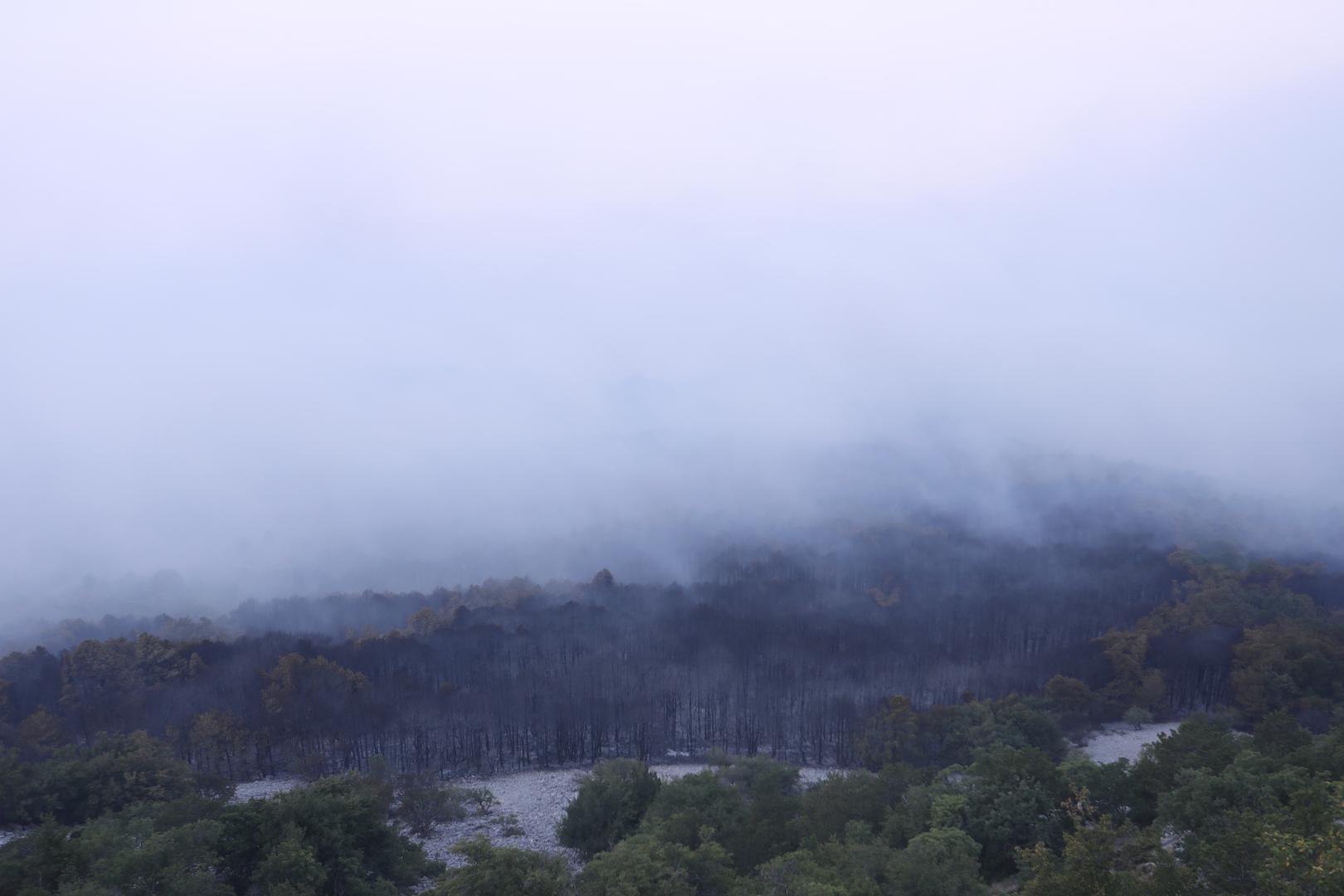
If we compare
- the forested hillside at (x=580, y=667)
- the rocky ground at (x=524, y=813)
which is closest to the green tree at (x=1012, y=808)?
the rocky ground at (x=524, y=813)

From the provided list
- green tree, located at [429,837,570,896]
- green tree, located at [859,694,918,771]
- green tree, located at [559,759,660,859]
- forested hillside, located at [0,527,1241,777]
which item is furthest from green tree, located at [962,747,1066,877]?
forested hillside, located at [0,527,1241,777]

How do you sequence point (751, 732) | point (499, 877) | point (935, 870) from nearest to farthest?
point (499, 877) → point (935, 870) → point (751, 732)

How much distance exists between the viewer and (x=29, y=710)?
287 feet

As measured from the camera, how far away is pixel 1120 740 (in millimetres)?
85625

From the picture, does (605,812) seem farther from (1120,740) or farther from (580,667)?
(1120,740)

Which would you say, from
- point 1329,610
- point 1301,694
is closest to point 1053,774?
point 1301,694

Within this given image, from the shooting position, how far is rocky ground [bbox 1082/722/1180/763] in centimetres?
7996

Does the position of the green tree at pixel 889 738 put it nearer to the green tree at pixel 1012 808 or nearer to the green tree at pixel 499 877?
the green tree at pixel 1012 808

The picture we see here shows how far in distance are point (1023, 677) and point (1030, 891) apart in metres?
82.1

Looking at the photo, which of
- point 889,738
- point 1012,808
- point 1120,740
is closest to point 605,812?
point 1012,808

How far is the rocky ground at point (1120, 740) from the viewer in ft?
262

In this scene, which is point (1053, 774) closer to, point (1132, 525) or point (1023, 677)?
point (1023, 677)

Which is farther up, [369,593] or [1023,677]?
[369,593]

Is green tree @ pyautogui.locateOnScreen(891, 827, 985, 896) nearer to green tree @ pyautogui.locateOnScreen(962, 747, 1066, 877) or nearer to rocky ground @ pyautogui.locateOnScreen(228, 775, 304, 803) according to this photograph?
green tree @ pyautogui.locateOnScreen(962, 747, 1066, 877)
